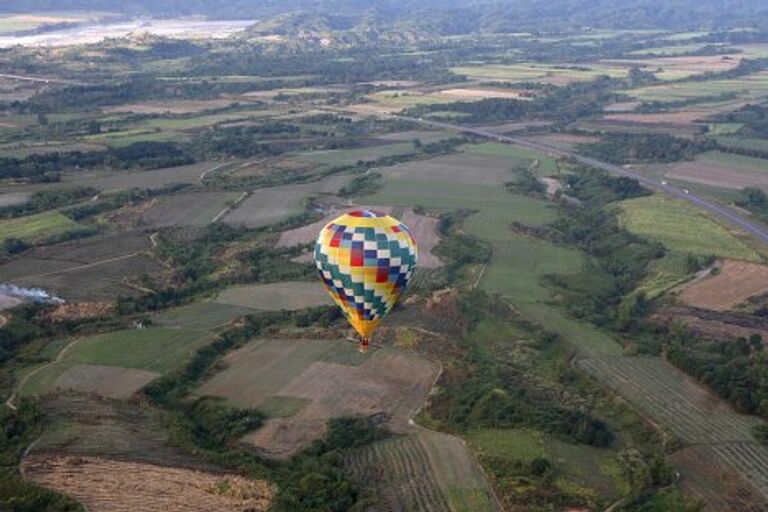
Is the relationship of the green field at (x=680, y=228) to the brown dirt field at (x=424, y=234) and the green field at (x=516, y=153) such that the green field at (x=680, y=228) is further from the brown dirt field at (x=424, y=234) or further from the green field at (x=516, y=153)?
the green field at (x=516, y=153)

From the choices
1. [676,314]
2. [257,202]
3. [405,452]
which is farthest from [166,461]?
[257,202]

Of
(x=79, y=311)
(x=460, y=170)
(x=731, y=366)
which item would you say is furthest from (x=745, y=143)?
(x=79, y=311)

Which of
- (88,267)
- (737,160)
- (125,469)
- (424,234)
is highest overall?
(125,469)

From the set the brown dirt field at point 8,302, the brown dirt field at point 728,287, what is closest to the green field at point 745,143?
the brown dirt field at point 728,287

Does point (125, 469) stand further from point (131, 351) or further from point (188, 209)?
point (188, 209)

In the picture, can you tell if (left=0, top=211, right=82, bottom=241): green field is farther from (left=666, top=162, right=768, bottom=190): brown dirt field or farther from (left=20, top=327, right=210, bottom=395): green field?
(left=666, top=162, right=768, bottom=190): brown dirt field

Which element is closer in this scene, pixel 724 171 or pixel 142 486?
pixel 142 486

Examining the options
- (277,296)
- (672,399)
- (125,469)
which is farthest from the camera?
(277,296)
